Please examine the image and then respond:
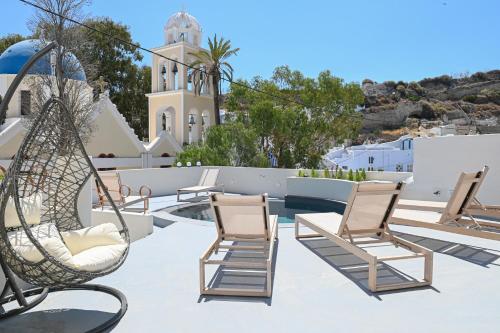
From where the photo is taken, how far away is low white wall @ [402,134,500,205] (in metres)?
8.95

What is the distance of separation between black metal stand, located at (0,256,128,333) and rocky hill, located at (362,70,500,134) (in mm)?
54087

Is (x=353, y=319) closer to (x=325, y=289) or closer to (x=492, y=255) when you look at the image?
(x=325, y=289)

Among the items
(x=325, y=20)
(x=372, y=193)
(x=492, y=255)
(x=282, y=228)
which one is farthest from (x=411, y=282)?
(x=325, y=20)

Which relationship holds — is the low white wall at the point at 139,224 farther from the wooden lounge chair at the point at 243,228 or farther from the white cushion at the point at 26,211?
the white cushion at the point at 26,211

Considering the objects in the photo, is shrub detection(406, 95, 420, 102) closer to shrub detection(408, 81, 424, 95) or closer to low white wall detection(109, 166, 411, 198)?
shrub detection(408, 81, 424, 95)

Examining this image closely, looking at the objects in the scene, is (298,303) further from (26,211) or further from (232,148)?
(232,148)

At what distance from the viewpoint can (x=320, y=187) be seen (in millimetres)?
11617

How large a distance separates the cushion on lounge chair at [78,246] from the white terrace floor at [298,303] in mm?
531

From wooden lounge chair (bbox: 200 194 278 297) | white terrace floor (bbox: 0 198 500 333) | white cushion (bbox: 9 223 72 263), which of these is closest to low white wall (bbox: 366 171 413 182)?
white terrace floor (bbox: 0 198 500 333)

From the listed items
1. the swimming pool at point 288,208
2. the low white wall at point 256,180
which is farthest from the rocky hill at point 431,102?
the swimming pool at point 288,208

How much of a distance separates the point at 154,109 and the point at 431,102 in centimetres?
5045

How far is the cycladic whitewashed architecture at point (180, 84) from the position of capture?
24734 millimetres

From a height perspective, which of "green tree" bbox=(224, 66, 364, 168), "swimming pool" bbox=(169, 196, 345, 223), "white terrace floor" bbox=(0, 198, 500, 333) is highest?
"green tree" bbox=(224, 66, 364, 168)

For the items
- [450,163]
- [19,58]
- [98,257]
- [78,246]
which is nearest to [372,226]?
[98,257]
